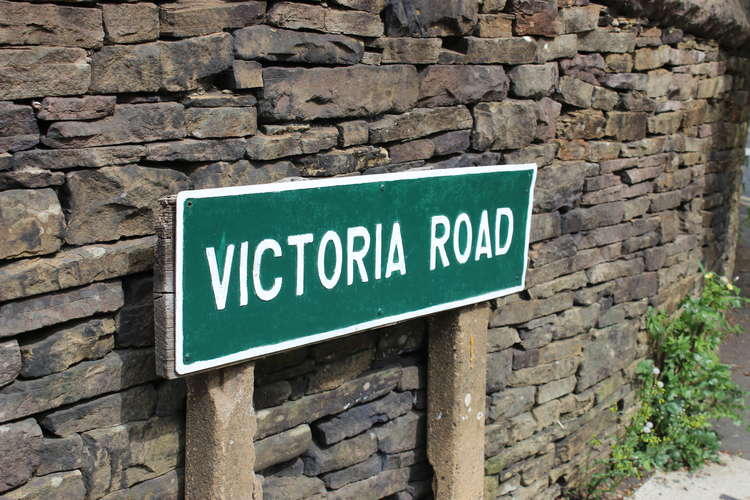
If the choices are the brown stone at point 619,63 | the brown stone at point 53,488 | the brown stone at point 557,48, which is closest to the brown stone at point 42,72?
the brown stone at point 53,488

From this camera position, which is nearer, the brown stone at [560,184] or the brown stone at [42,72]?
the brown stone at [42,72]

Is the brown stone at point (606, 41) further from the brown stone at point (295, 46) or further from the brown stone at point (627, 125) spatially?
the brown stone at point (295, 46)

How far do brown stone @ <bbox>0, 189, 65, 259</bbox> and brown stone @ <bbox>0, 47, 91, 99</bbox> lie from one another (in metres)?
0.23

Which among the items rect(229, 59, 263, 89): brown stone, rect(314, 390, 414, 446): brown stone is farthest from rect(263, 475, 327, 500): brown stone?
rect(229, 59, 263, 89): brown stone

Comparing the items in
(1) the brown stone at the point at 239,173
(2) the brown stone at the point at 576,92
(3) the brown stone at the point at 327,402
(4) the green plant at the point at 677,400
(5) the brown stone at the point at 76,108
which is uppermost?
(2) the brown stone at the point at 576,92

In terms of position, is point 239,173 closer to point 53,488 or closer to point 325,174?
point 325,174

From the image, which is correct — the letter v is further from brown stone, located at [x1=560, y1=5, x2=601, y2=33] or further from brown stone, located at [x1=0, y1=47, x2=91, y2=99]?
brown stone, located at [x1=560, y1=5, x2=601, y2=33]

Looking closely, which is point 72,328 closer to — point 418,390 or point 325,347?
point 325,347

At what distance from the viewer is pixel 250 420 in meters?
2.38

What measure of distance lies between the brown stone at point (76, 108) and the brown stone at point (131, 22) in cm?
15

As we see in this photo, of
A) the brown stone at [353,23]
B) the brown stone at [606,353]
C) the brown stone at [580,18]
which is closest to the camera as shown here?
the brown stone at [353,23]

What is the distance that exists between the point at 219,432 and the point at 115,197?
686 mm

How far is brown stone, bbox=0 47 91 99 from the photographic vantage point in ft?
6.22

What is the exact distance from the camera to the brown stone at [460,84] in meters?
2.91
